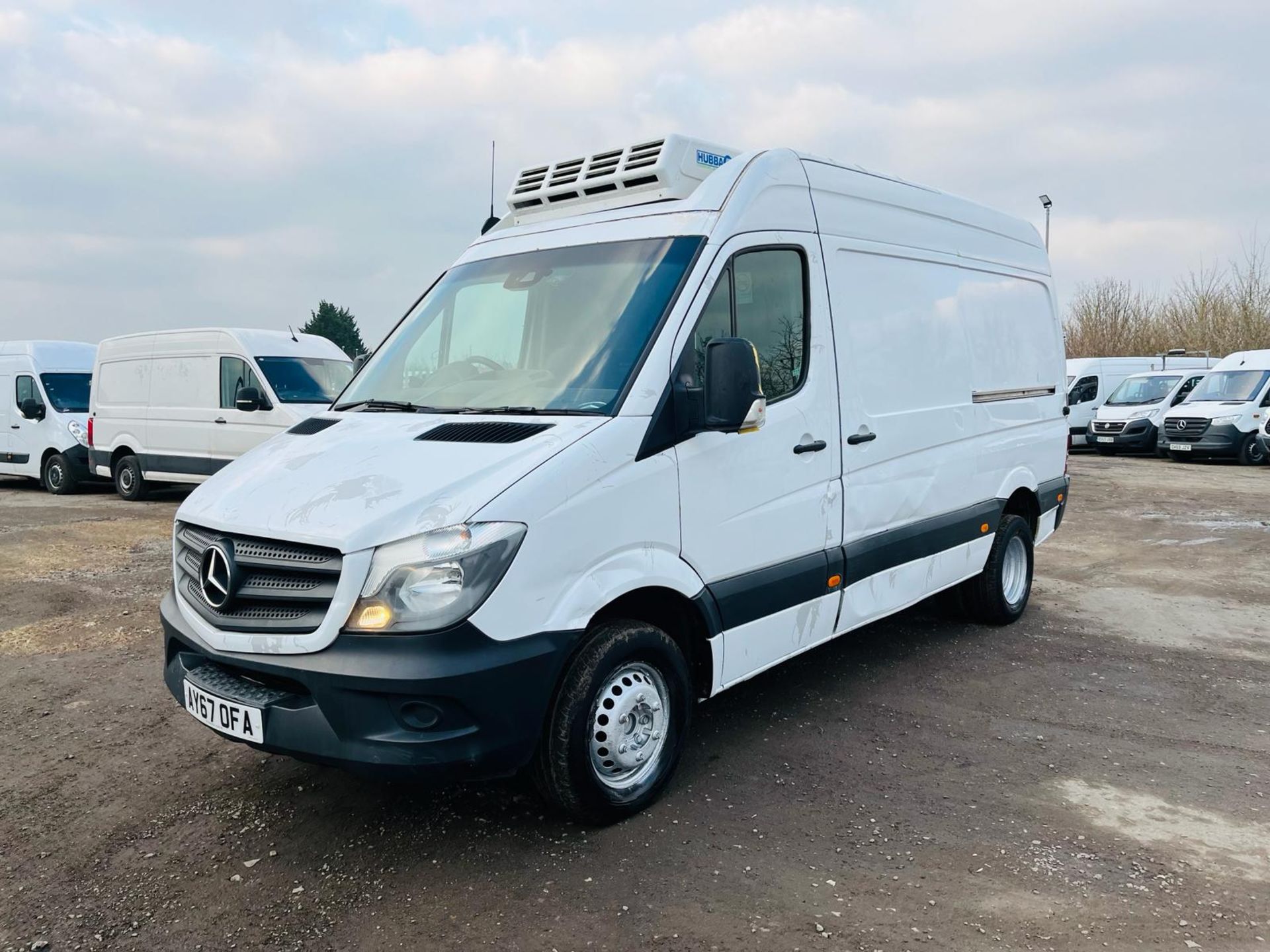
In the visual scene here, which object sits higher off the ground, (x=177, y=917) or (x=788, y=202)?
(x=788, y=202)

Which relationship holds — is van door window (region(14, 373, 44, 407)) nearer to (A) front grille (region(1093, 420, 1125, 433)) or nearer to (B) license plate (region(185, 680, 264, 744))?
(B) license plate (region(185, 680, 264, 744))

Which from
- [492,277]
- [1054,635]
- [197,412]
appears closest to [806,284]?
[492,277]

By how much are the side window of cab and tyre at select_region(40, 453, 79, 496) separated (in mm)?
14295

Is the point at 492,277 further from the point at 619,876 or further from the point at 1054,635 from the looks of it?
the point at 1054,635

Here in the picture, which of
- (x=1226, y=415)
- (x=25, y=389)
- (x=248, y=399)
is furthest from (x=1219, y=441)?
(x=25, y=389)

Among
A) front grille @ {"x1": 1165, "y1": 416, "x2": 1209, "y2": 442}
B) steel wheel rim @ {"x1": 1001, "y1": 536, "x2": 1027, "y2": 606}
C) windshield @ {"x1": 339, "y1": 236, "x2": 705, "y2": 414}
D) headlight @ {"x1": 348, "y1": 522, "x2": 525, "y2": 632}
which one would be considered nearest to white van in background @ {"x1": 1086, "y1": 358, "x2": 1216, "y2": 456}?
front grille @ {"x1": 1165, "y1": 416, "x2": 1209, "y2": 442}

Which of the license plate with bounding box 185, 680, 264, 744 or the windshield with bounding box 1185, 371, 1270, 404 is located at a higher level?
the windshield with bounding box 1185, 371, 1270, 404

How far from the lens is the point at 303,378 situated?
12.6 m

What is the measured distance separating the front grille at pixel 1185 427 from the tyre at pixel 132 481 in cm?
1856

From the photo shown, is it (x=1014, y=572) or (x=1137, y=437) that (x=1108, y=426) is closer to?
(x=1137, y=437)

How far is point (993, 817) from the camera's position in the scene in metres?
3.81

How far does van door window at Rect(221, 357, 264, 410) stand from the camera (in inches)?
491

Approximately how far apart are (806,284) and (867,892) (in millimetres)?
2588

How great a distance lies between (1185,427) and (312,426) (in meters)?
19.9
